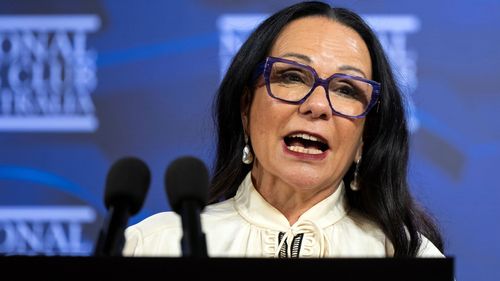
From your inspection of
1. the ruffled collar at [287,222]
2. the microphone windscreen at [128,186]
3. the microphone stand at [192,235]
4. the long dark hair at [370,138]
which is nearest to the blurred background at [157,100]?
the long dark hair at [370,138]

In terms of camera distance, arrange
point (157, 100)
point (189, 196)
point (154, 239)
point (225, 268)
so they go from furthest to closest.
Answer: point (157, 100)
point (154, 239)
point (189, 196)
point (225, 268)

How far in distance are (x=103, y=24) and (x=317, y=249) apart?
1402mm

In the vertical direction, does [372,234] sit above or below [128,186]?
below

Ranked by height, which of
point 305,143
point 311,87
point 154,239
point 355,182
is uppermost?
point 311,87

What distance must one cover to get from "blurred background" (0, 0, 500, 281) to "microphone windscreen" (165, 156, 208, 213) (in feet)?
4.74

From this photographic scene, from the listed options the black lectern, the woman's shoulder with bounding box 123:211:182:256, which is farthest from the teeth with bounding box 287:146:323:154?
the black lectern

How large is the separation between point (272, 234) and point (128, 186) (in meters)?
0.61

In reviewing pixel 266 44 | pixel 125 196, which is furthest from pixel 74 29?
pixel 125 196

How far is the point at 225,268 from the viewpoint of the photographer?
1169 millimetres

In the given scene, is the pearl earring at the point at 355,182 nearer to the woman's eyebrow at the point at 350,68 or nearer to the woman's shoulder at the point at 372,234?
the woman's shoulder at the point at 372,234

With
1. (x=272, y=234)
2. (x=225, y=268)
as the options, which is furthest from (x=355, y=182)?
(x=225, y=268)

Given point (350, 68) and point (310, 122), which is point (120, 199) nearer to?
point (310, 122)

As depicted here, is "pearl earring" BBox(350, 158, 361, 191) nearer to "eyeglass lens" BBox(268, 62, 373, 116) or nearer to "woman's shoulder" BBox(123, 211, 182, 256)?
"eyeglass lens" BBox(268, 62, 373, 116)

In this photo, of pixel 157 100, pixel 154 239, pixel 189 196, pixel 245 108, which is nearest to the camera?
pixel 189 196
